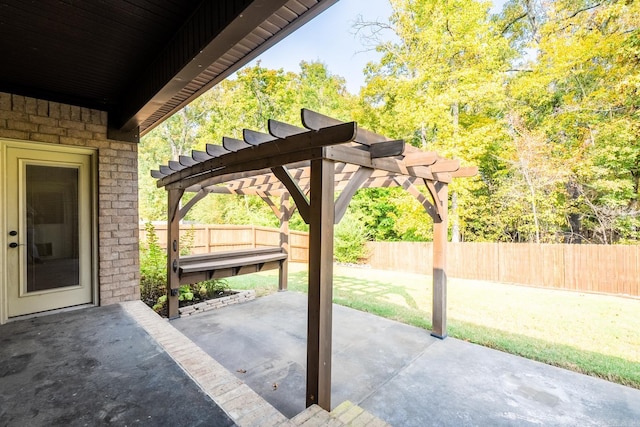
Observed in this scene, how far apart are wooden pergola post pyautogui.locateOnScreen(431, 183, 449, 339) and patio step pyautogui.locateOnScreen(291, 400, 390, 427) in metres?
2.25

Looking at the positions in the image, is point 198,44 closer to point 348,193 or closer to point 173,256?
point 348,193

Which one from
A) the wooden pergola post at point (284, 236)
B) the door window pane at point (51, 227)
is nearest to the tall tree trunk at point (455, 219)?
the wooden pergola post at point (284, 236)

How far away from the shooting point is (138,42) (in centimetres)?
249

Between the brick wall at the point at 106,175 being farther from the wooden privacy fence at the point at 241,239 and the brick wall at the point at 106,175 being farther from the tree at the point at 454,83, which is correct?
the tree at the point at 454,83

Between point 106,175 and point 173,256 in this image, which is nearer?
point 106,175

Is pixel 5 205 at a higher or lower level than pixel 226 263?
higher

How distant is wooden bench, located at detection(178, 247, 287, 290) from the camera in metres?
4.67

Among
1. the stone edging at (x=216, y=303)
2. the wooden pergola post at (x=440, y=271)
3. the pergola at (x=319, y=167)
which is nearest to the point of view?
the pergola at (x=319, y=167)

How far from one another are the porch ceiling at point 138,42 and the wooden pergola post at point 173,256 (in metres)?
1.48

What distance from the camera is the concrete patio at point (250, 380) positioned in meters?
2.01

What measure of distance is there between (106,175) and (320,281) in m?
3.53

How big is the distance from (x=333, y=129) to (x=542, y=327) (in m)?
4.93

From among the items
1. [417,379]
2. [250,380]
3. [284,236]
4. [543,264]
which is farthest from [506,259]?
[250,380]

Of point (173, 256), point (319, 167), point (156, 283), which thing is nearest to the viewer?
point (319, 167)
